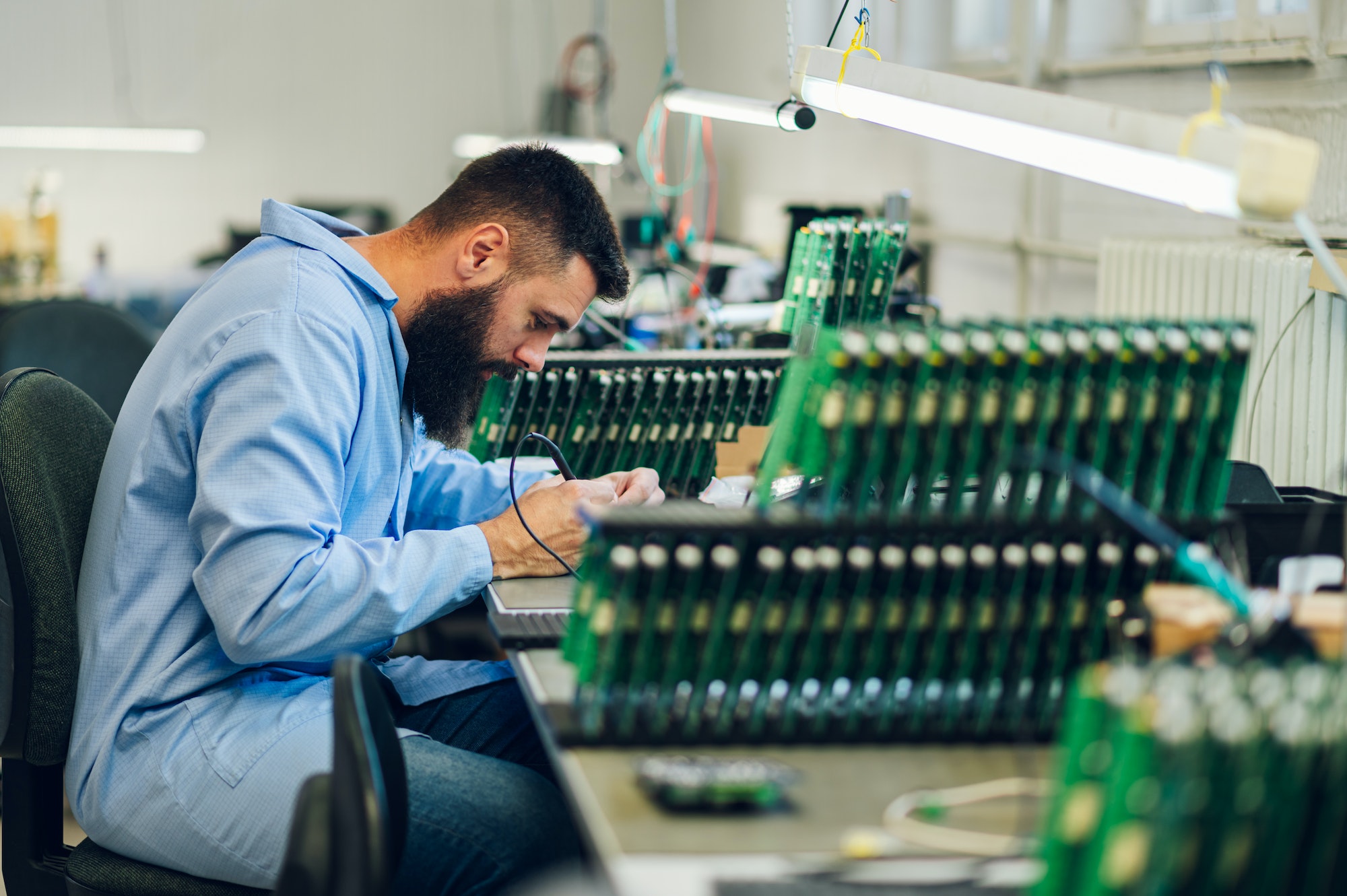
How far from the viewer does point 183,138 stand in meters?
6.72

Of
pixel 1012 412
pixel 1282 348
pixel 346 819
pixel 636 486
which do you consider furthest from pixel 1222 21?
pixel 346 819

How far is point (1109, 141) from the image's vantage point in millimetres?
1114

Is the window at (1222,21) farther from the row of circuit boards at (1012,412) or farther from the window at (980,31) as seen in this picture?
the row of circuit boards at (1012,412)

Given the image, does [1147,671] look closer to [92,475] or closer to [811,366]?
[811,366]

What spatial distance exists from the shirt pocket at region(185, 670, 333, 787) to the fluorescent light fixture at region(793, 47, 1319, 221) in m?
0.96

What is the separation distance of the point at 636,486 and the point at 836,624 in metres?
0.78

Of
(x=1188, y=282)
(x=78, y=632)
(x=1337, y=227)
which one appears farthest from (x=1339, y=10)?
(x=78, y=632)

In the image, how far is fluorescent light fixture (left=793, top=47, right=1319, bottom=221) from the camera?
0.95 metres

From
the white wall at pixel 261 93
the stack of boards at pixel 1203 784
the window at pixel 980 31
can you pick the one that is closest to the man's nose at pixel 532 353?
the stack of boards at pixel 1203 784

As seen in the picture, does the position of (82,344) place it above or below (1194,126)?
below

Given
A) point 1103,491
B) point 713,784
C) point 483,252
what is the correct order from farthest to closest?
1. point 483,252
2. point 1103,491
3. point 713,784

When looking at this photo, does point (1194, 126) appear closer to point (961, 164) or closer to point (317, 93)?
point (961, 164)

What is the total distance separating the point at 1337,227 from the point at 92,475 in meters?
2.18

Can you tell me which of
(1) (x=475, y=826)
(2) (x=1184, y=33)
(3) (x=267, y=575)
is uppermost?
(2) (x=1184, y=33)
